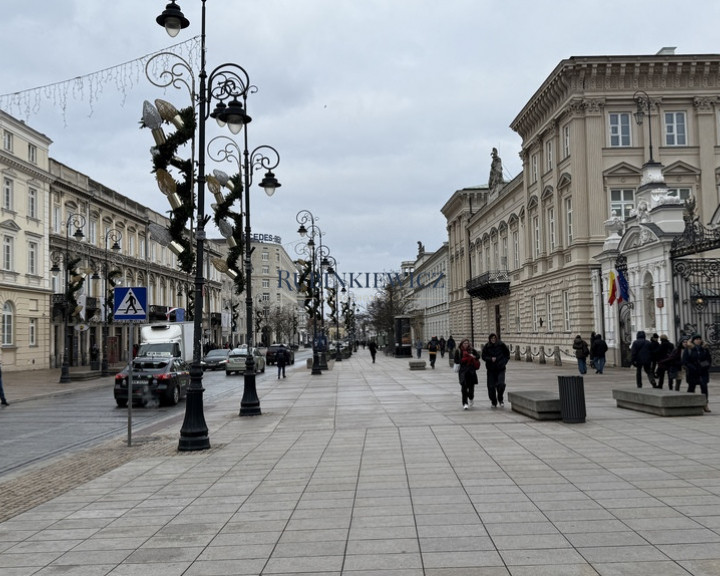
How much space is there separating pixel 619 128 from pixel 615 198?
3.91 metres

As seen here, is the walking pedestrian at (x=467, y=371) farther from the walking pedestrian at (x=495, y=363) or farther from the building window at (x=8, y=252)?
the building window at (x=8, y=252)

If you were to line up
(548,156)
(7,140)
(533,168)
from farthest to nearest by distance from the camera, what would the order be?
(533,168) → (548,156) → (7,140)

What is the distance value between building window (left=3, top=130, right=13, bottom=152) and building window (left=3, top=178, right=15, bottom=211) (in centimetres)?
188

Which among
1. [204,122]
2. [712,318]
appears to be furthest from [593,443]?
[712,318]

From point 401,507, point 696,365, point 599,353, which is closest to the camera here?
point 401,507

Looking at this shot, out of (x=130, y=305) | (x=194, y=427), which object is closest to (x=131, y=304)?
(x=130, y=305)

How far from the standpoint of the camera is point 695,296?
24.4 metres

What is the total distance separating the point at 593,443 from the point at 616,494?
11.0 feet

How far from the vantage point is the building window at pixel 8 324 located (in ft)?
134

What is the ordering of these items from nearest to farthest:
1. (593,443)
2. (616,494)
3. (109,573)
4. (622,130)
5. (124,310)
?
(109,573), (616,494), (593,443), (124,310), (622,130)

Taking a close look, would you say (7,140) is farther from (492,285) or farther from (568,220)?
(492,285)

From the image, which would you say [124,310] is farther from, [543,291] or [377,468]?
[543,291]

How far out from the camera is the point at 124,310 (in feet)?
40.3

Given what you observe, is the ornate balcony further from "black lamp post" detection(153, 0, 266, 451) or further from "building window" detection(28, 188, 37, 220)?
"black lamp post" detection(153, 0, 266, 451)
